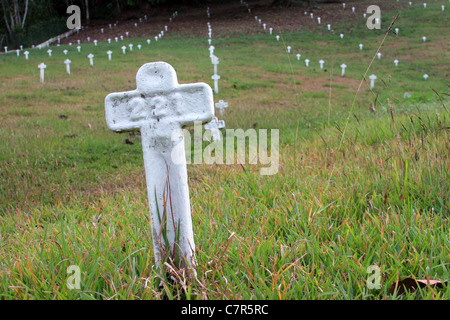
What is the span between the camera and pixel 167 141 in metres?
1.94

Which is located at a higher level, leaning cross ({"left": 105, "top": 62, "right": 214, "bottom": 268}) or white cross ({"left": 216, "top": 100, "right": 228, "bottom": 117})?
leaning cross ({"left": 105, "top": 62, "right": 214, "bottom": 268})

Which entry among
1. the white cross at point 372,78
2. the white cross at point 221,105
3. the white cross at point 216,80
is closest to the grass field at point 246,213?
the white cross at point 221,105

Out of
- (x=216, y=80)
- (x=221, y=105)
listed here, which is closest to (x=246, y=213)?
(x=221, y=105)

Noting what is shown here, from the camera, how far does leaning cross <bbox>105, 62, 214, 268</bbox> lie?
6.29ft

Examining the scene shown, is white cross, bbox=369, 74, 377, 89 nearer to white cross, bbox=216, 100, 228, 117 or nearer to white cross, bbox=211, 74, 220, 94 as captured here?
white cross, bbox=211, 74, 220, 94

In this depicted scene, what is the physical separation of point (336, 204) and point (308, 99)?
860cm

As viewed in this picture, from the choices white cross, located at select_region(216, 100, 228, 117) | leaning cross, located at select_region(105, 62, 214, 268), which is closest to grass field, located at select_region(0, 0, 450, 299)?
leaning cross, located at select_region(105, 62, 214, 268)

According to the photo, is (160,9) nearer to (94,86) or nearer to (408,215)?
(94,86)

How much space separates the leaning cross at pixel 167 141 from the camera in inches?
75.5

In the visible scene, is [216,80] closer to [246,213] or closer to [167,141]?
[246,213]

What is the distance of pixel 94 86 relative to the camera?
1241cm

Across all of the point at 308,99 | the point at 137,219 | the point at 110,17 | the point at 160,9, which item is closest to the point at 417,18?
the point at 308,99

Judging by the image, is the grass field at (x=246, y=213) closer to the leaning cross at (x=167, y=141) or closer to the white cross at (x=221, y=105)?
the leaning cross at (x=167, y=141)

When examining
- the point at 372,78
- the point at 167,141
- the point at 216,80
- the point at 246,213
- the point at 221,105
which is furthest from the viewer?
the point at 372,78
